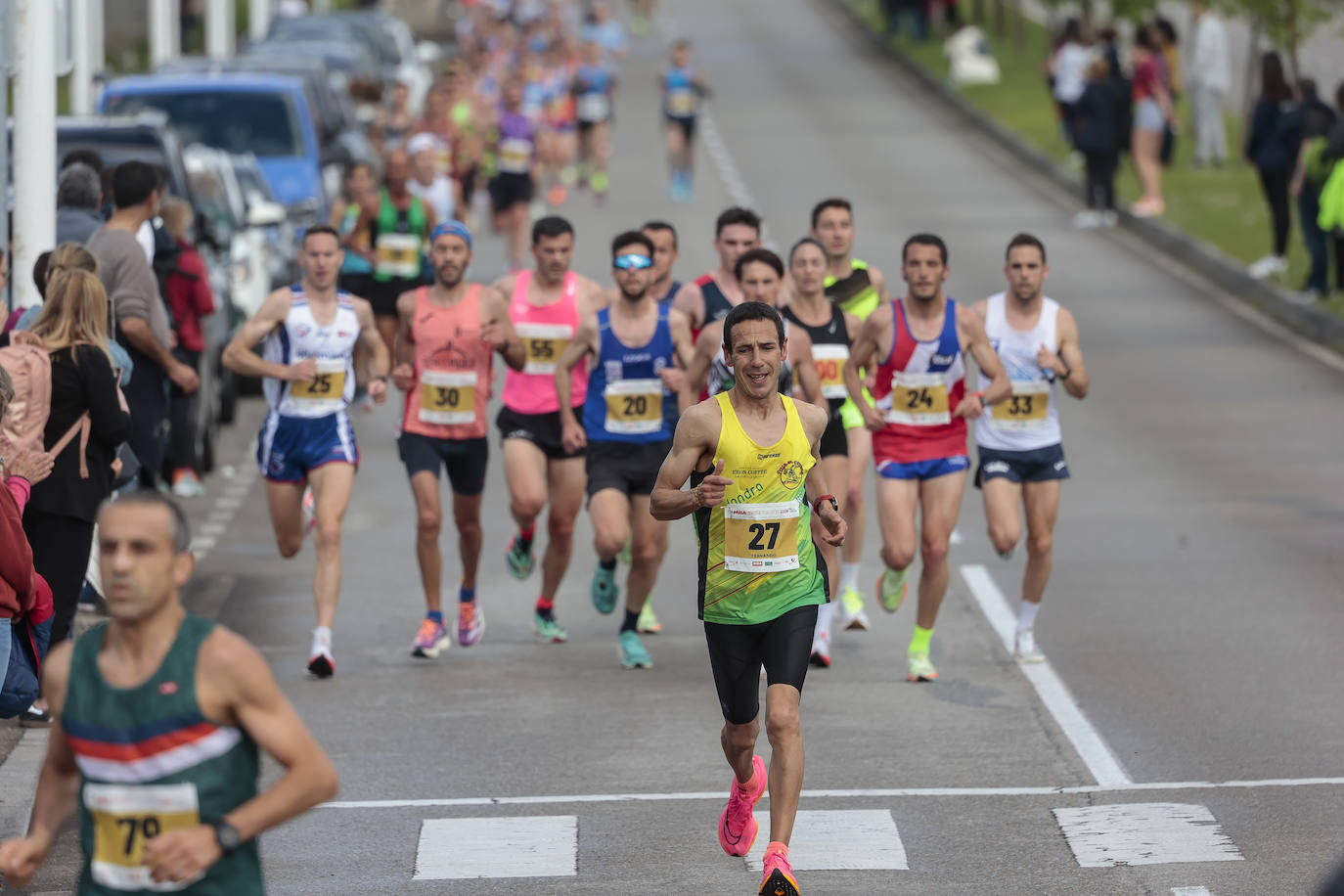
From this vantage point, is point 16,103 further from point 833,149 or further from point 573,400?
point 833,149

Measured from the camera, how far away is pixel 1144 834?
8.73 metres

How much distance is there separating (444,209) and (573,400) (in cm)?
888

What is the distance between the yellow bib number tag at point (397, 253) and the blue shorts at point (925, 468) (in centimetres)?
669

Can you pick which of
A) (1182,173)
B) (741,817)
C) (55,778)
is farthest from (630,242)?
(1182,173)

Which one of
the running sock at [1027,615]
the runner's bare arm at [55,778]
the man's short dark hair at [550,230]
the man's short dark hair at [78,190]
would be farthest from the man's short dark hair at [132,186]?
the runner's bare arm at [55,778]

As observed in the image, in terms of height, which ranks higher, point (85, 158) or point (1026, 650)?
point (85, 158)

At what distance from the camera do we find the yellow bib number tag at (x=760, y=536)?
830 centimetres

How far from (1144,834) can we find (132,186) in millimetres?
6430

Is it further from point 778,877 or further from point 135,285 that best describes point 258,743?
point 135,285

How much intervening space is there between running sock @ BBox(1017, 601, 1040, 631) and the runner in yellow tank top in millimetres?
3458

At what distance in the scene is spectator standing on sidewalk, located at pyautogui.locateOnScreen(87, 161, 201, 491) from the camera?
12.6 metres

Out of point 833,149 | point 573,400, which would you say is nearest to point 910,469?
point 573,400

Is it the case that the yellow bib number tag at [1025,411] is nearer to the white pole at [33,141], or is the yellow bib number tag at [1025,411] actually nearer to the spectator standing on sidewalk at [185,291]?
the spectator standing on sidewalk at [185,291]

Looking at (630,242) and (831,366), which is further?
(831,366)
